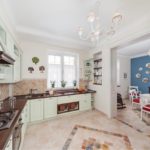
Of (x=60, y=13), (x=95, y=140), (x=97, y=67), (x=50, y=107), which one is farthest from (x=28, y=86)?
(x=97, y=67)

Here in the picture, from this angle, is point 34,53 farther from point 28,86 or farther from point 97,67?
point 97,67

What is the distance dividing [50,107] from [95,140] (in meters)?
1.72

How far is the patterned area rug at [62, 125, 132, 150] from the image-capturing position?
215 centimetres

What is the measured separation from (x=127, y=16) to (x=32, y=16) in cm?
220

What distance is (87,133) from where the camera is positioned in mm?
2660

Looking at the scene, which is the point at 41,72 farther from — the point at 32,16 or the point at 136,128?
the point at 136,128

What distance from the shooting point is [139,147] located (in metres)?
2.15

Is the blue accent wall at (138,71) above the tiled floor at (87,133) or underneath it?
above

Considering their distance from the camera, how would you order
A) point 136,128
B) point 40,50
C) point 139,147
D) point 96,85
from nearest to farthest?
point 139,147
point 136,128
point 40,50
point 96,85

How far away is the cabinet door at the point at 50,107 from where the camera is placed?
3.40 metres

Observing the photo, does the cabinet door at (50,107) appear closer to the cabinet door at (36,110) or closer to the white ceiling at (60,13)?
the cabinet door at (36,110)

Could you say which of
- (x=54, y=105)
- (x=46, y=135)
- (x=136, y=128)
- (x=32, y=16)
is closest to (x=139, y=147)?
(x=136, y=128)

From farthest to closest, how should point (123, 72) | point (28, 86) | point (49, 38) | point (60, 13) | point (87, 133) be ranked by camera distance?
point (123, 72) → point (28, 86) → point (49, 38) → point (87, 133) → point (60, 13)

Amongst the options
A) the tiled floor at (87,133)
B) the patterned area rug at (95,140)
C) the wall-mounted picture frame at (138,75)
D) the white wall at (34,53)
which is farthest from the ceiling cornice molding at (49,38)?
the wall-mounted picture frame at (138,75)
